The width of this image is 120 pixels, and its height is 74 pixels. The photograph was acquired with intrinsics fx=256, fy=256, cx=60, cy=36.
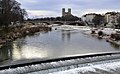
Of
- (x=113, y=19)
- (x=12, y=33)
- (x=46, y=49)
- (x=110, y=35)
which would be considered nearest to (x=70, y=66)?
(x=46, y=49)

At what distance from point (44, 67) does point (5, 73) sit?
9.10 ft

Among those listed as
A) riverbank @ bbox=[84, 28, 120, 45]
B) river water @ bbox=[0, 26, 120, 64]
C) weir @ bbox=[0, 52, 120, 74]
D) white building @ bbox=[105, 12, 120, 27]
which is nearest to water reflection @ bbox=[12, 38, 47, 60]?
river water @ bbox=[0, 26, 120, 64]

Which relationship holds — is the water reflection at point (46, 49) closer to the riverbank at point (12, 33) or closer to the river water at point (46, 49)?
the river water at point (46, 49)

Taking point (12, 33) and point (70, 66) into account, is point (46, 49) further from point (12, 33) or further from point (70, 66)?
point (12, 33)

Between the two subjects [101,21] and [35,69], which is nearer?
[35,69]

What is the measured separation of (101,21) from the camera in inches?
5212

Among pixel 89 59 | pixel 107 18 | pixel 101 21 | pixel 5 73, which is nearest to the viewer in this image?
pixel 5 73

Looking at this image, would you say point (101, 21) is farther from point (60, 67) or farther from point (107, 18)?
point (60, 67)

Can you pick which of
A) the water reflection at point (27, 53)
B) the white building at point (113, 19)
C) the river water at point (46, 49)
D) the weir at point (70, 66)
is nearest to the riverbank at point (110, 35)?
the river water at point (46, 49)

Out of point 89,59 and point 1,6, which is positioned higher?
point 1,6

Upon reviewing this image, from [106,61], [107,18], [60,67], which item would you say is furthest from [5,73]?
[107,18]

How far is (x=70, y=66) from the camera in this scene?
18406mm

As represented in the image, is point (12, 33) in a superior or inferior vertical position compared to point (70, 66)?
inferior

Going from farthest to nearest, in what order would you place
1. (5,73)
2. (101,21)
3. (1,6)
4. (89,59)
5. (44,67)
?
(101,21), (1,6), (89,59), (44,67), (5,73)
